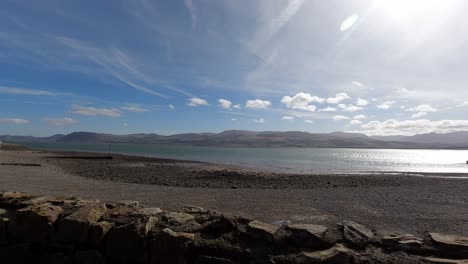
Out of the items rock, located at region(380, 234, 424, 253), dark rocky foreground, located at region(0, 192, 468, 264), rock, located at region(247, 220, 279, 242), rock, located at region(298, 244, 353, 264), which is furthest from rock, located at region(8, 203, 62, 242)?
rock, located at region(380, 234, 424, 253)

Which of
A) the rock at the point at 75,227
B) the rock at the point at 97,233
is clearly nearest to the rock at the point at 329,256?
the rock at the point at 97,233

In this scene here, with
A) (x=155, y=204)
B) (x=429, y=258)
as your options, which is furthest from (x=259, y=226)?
(x=155, y=204)

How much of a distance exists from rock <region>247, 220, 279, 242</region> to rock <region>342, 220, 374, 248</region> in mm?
1123

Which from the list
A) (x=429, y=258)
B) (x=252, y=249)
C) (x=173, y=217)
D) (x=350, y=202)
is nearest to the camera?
(x=429, y=258)

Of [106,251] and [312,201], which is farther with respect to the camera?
[312,201]

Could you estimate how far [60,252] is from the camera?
528 cm

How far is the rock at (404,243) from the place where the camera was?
15.1 ft

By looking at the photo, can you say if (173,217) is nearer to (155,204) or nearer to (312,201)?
(155,204)

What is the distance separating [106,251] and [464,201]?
15117mm

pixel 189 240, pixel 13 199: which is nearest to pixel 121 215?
pixel 189 240

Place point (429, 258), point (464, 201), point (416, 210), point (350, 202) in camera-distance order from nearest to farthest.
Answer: point (429, 258) → point (416, 210) → point (350, 202) → point (464, 201)

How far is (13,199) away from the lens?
6516 mm

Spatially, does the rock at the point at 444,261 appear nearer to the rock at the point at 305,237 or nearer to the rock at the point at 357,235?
the rock at the point at 357,235

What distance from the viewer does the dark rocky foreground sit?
4555 mm
